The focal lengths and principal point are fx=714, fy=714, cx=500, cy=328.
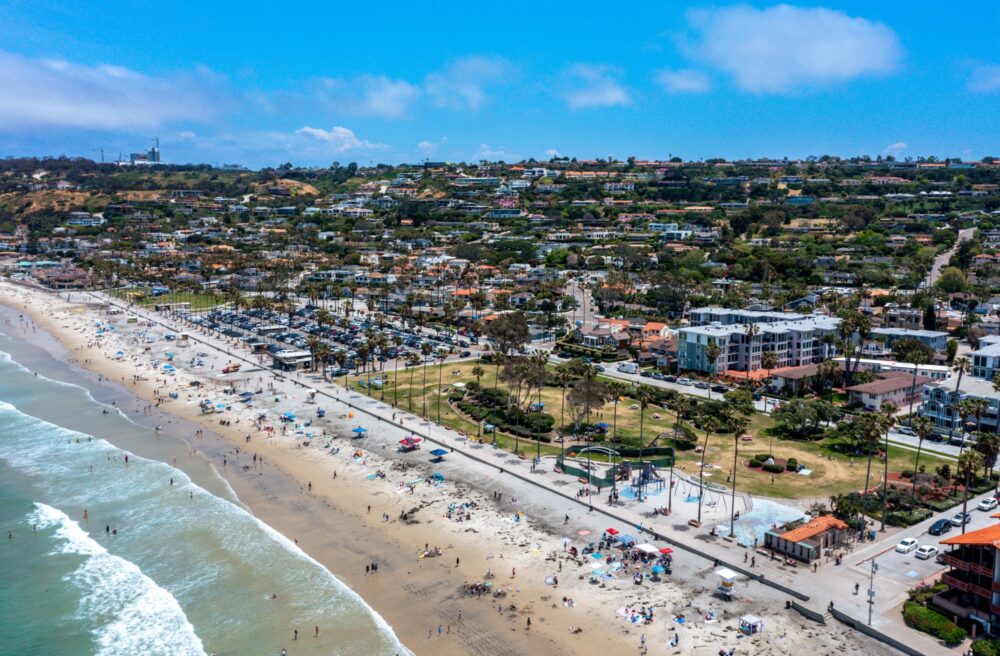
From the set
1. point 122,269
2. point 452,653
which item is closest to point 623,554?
point 452,653

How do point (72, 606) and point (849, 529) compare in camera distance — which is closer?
point (72, 606)

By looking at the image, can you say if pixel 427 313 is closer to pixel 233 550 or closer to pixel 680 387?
pixel 680 387

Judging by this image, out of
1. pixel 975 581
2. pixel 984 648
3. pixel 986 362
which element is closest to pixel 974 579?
pixel 975 581

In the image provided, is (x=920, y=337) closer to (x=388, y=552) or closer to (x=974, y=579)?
(x=974, y=579)

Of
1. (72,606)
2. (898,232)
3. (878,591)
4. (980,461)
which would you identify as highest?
(898,232)

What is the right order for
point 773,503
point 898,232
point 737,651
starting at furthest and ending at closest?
1. point 898,232
2. point 773,503
3. point 737,651

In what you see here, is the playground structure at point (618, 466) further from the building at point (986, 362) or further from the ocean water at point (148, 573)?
the building at point (986, 362)
